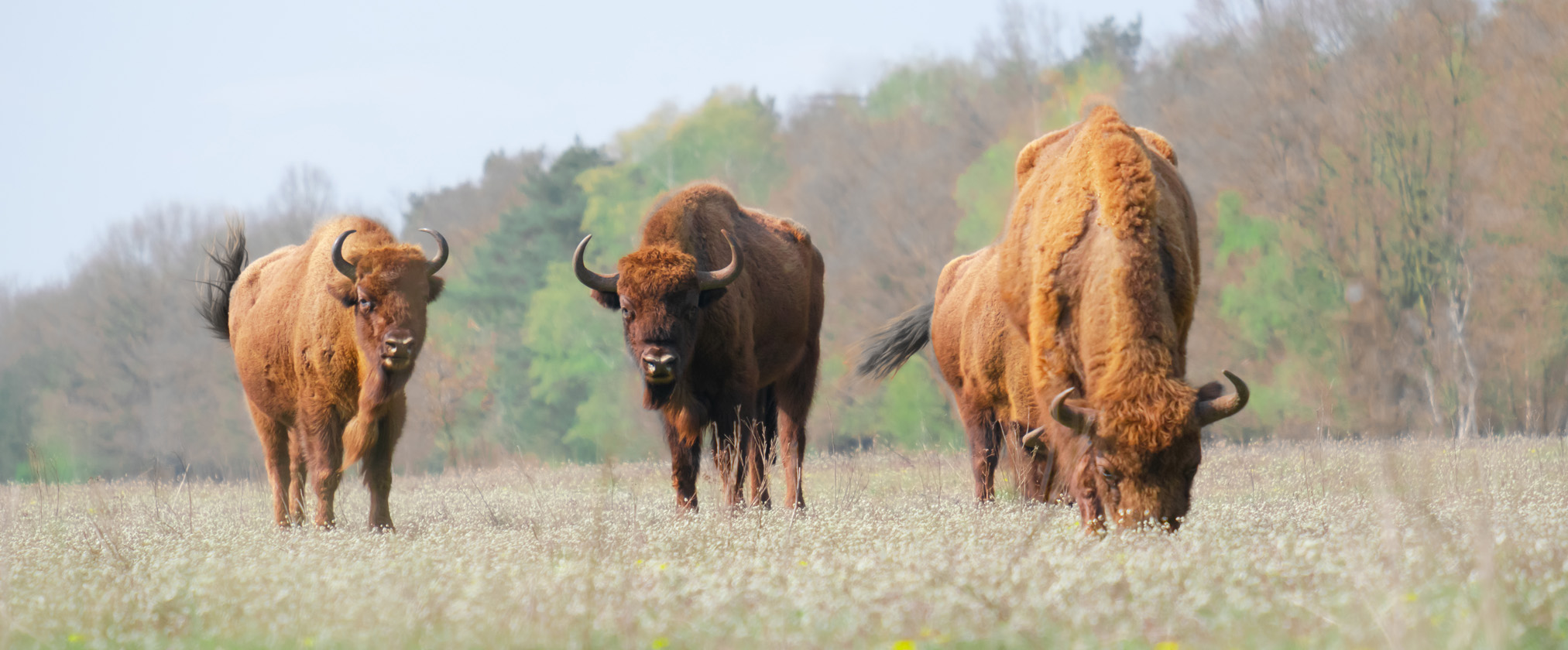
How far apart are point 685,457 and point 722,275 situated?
1.34 metres

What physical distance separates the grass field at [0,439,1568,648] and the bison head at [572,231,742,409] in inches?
39.5

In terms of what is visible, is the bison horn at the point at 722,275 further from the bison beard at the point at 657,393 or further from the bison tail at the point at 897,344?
the bison tail at the point at 897,344

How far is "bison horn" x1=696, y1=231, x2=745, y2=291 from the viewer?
8.38m

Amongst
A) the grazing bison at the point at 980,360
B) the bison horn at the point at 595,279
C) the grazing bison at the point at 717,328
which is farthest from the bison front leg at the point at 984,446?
the bison horn at the point at 595,279

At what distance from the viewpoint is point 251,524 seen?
877cm

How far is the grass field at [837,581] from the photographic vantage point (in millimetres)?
3801

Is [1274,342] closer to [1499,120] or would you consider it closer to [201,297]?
[1499,120]

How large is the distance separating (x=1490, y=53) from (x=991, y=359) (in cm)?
1710

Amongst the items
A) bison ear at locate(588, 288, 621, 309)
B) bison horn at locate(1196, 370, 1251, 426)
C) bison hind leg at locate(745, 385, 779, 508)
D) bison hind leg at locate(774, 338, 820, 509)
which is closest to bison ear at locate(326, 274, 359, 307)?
bison ear at locate(588, 288, 621, 309)

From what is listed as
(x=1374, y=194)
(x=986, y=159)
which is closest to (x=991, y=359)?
(x=1374, y=194)

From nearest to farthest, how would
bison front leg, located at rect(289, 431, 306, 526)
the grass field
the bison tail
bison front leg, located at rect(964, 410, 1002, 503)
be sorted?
the grass field
bison front leg, located at rect(289, 431, 306, 526)
bison front leg, located at rect(964, 410, 1002, 503)
the bison tail

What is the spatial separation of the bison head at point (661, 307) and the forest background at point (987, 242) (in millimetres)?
1594

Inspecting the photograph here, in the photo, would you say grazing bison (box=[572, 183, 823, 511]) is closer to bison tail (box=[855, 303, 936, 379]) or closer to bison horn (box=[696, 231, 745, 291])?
bison horn (box=[696, 231, 745, 291])

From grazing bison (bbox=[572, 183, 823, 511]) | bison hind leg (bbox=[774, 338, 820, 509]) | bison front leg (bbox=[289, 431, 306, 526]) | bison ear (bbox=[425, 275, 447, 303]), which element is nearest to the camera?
grazing bison (bbox=[572, 183, 823, 511])
